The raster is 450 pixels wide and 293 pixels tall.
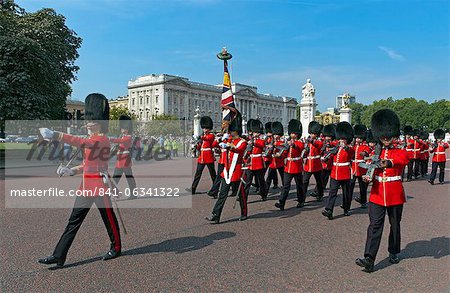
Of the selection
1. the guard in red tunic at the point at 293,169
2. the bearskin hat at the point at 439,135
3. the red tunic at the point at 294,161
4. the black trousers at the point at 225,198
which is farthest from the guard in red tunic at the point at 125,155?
the bearskin hat at the point at 439,135

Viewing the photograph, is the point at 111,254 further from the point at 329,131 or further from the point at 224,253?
the point at 329,131

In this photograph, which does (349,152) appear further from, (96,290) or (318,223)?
(96,290)

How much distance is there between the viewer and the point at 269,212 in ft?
25.5

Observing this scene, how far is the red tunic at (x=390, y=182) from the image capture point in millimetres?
4859

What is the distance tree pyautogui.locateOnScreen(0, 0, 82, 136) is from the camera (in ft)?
62.5

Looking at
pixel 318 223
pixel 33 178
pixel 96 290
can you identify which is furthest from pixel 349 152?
pixel 33 178

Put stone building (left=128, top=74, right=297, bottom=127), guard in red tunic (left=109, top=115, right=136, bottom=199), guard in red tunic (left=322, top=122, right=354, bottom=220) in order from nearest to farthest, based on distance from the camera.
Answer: guard in red tunic (left=322, top=122, right=354, bottom=220) → guard in red tunic (left=109, top=115, right=136, bottom=199) → stone building (left=128, top=74, right=297, bottom=127)

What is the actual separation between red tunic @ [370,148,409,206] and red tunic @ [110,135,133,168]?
568 cm

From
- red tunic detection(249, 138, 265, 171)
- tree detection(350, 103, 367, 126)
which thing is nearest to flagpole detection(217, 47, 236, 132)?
red tunic detection(249, 138, 265, 171)

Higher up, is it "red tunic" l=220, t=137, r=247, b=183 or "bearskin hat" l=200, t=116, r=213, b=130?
"bearskin hat" l=200, t=116, r=213, b=130

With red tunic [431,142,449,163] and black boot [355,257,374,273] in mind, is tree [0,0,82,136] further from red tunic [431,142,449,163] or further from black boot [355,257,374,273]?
black boot [355,257,374,273]

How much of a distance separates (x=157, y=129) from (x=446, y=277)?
2274 inches

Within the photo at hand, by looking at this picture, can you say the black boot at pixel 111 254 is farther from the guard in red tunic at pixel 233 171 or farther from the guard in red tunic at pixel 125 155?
the guard in red tunic at pixel 125 155

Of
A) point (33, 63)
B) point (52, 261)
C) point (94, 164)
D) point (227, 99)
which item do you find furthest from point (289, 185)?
point (33, 63)
